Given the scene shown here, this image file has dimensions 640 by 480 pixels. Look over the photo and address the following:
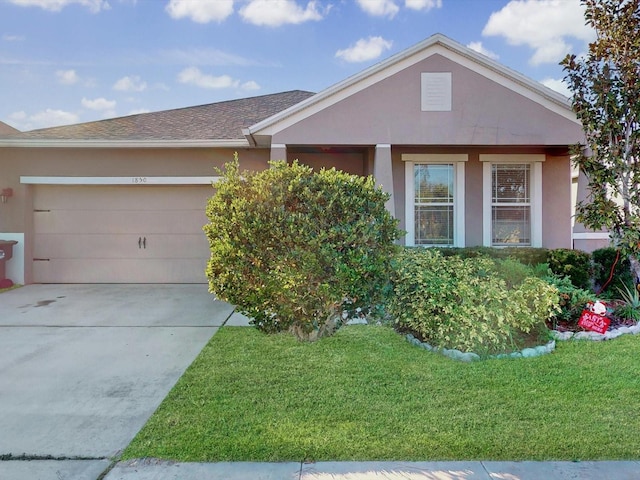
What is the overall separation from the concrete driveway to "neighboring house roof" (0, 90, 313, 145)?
12.0 feet

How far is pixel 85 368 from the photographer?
4.48 meters

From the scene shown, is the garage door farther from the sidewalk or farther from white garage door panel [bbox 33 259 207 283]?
the sidewalk

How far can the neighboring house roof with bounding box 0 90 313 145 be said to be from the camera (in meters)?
9.09

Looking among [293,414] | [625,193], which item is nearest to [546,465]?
[293,414]

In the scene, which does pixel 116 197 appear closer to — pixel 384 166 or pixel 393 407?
pixel 384 166

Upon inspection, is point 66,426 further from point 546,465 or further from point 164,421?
point 546,465

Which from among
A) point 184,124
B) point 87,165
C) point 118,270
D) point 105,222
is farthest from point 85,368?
point 184,124

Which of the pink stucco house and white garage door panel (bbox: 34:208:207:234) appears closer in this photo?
the pink stucco house

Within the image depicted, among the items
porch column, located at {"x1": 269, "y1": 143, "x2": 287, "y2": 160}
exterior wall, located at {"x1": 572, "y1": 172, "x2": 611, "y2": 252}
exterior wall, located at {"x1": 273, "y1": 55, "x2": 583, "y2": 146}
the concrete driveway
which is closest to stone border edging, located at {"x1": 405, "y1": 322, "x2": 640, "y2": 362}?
the concrete driveway

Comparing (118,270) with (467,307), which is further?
(118,270)

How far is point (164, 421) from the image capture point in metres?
3.26

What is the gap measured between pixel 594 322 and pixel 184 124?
980cm

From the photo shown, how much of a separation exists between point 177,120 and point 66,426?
9.14 metres

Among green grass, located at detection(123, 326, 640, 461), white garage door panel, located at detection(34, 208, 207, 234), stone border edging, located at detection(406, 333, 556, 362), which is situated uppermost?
white garage door panel, located at detection(34, 208, 207, 234)
